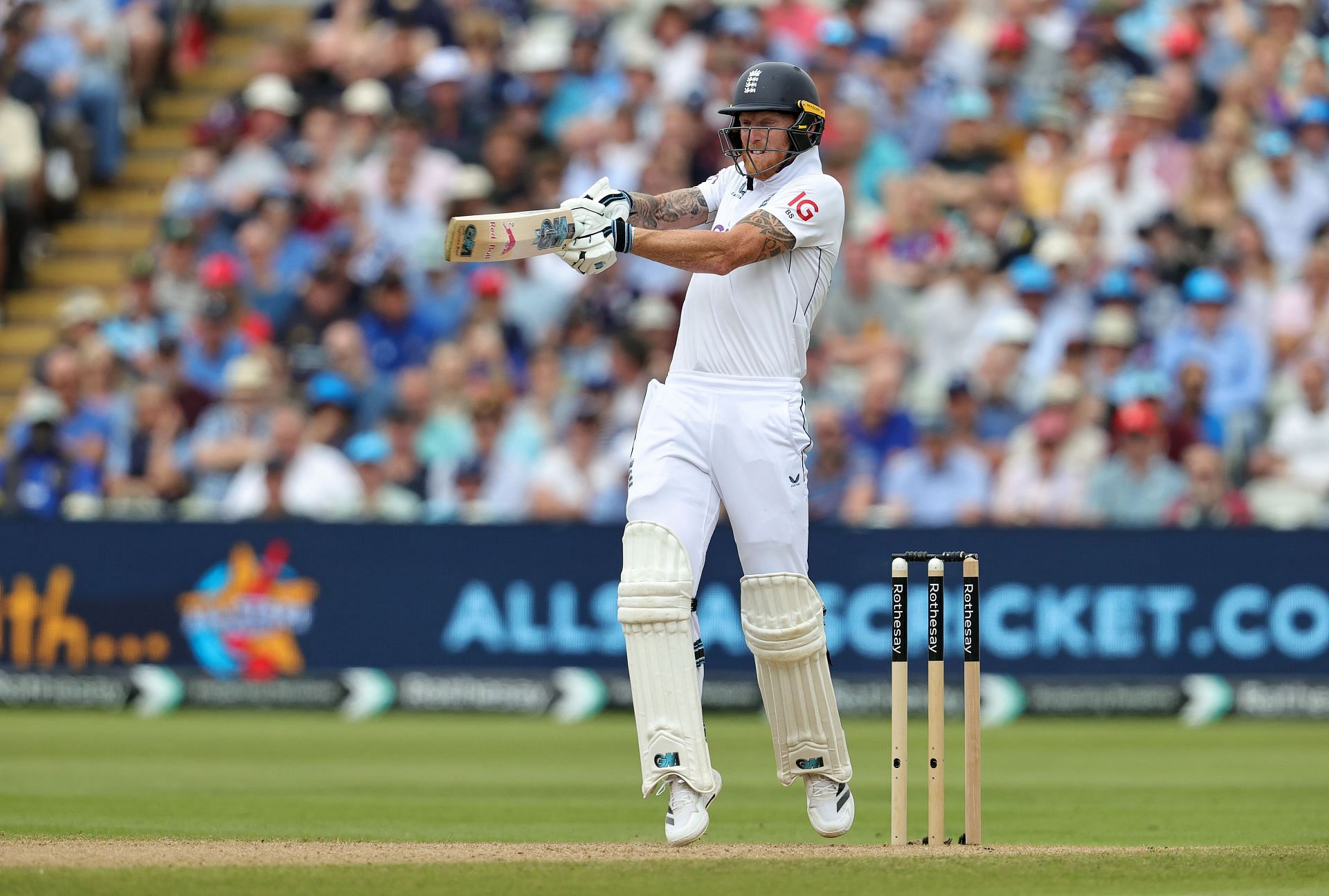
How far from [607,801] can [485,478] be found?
5.11 meters

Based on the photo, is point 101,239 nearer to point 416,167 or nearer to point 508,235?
point 416,167

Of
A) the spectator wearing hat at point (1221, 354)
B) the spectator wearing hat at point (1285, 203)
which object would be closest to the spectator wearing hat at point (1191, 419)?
the spectator wearing hat at point (1221, 354)

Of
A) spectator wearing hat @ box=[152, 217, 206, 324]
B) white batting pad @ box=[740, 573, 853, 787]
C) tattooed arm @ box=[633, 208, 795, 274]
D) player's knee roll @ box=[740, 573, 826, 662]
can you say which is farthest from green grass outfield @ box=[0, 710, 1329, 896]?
spectator wearing hat @ box=[152, 217, 206, 324]

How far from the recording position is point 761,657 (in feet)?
22.9

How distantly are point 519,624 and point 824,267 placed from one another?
6255 mm

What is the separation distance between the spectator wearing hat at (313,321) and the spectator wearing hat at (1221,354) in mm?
5652

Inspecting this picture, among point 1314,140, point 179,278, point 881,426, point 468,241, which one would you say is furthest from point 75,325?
point 468,241

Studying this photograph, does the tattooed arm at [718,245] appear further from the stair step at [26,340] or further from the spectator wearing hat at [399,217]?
the stair step at [26,340]

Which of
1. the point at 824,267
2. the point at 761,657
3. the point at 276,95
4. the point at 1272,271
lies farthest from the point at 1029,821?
the point at 276,95

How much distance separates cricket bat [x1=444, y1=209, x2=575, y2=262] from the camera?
6.55m

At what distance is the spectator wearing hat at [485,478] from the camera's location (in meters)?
13.6

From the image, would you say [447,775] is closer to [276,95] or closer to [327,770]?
[327,770]

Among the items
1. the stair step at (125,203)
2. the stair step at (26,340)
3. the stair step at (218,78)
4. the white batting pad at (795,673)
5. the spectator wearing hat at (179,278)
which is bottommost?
the white batting pad at (795,673)

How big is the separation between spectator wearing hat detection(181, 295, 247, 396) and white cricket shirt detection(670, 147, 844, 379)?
839 cm
